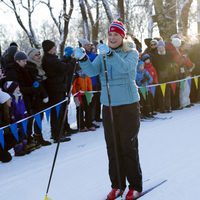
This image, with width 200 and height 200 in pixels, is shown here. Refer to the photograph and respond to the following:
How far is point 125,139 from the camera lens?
12.3 feet

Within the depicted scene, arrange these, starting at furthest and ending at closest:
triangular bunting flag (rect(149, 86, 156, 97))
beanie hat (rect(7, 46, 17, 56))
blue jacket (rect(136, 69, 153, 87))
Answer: triangular bunting flag (rect(149, 86, 156, 97)) → blue jacket (rect(136, 69, 153, 87)) → beanie hat (rect(7, 46, 17, 56))

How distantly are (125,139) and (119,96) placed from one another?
0.45 meters

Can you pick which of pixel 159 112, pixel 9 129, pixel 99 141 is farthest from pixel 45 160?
pixel 159 112

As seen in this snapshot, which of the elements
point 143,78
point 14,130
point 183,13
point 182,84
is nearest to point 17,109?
point 14,130

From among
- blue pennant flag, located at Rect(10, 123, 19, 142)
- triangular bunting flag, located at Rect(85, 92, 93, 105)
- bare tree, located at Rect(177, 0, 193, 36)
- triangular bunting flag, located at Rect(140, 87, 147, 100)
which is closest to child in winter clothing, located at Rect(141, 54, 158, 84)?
triangular bunting flag, located at Rect(140, 87, 147, 100)

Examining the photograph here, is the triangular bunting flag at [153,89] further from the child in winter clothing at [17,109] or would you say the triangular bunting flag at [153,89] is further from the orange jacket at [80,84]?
the child in winter clothing at [17,109]

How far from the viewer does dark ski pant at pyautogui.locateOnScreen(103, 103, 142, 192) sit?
376 centimetres

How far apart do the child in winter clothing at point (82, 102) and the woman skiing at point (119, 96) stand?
3.99 meters

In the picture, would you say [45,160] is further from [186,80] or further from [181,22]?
[181,22]

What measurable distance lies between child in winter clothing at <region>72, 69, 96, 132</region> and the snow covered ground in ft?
2.03

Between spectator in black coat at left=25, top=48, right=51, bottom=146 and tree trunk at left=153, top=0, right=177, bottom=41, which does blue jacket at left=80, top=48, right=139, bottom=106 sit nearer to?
spectator in black coat at left=25, top=48, right=51, bottom=146

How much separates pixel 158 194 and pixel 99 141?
296 cm

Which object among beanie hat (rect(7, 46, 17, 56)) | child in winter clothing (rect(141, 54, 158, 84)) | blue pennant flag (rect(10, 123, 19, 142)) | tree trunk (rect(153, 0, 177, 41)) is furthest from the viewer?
tree trunk (rect(153, 0, 177, 41))

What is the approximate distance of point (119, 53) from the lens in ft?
12.3
